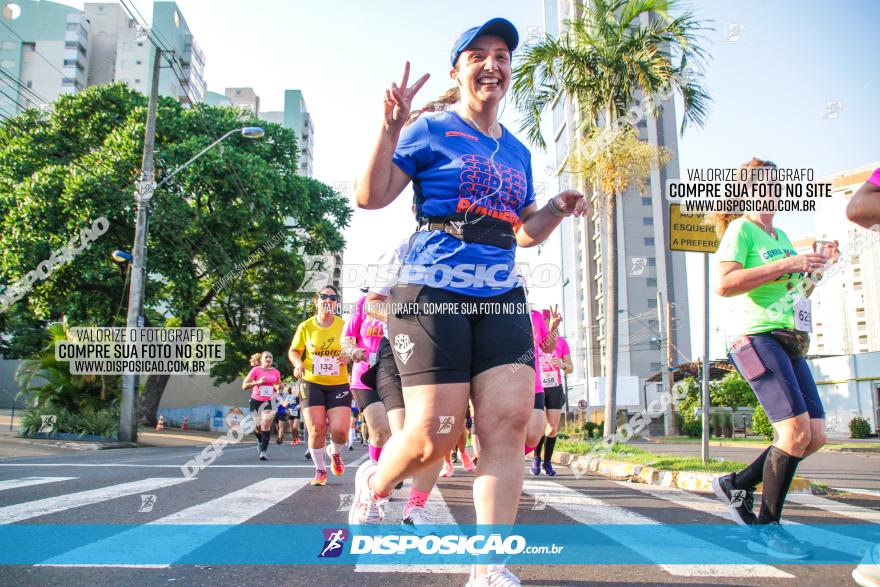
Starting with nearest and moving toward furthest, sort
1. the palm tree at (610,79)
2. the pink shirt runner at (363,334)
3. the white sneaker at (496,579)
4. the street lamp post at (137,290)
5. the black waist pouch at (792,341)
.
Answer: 1. the white sneaker at (496,579)
2. the black waist pouch at (792,341)
3. the pink shirt runner at (363,334)
4. the palm tree at (610,79)
5. the street lamp post at (137,290)

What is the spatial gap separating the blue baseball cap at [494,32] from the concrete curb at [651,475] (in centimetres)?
430

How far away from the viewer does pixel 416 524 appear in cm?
420

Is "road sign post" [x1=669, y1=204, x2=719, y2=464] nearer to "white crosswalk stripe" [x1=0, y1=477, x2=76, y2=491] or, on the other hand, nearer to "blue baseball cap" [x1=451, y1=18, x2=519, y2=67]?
"blue baseball cap" [x1=451, y1=18, x2=519, y2=67]

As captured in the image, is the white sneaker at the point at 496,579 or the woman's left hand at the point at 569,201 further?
the woman's left hand at the point at 569,201

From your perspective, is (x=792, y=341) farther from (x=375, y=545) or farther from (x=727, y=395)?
(x=727, y=395)

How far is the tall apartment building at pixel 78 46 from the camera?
7500 centimetres

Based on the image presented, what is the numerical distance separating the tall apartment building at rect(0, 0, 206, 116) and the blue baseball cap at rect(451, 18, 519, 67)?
7777cm

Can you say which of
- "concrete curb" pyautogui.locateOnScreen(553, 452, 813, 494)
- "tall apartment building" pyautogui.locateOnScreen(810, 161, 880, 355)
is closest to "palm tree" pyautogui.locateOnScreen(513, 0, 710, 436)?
"concrete curb" pyautogui.locateOnScreen(553, 452, 813, 494)

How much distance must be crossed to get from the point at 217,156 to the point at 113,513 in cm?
2290

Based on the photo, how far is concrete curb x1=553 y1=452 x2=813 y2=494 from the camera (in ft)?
22.8

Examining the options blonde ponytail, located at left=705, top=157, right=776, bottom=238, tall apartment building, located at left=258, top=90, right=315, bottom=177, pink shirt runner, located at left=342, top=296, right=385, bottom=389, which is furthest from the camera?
tall apartment building, located at left=258, top=90, right=315, bottom=177

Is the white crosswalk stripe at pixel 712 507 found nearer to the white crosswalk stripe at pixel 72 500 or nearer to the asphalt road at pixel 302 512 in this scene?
the asphalt road at pixel 302 512

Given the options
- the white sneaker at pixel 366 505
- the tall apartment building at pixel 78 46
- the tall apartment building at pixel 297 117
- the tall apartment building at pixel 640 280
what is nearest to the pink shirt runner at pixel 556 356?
the white sneaker at pixel 366 505

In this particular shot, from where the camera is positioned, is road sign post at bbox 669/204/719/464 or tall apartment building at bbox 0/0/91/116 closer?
road sign post at bbox 669/204/719/464
